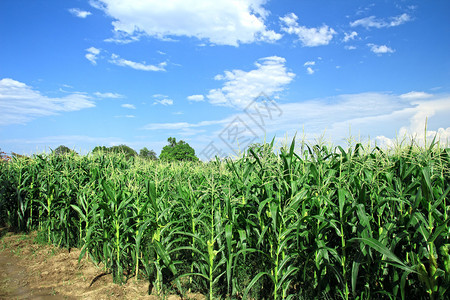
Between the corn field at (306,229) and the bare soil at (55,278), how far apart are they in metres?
0.20

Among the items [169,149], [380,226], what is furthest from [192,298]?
[169,149]

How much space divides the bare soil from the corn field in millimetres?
200

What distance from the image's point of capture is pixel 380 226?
3354 millimetres

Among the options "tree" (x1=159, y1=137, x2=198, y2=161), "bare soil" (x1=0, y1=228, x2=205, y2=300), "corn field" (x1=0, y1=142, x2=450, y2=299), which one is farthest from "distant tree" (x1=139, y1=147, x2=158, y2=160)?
"corn field" (x1=0, y1=142, x2=450, y2=299)

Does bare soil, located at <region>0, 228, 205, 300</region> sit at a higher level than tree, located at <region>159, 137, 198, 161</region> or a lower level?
lower

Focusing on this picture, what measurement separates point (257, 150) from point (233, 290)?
1.84m

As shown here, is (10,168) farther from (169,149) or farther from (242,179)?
(169,149)

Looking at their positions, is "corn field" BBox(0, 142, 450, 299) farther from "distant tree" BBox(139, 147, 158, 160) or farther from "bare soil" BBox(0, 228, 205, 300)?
"distant tree" BBox(139, 147, 158, 160)

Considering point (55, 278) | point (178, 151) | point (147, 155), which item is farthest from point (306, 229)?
point (178, 151)

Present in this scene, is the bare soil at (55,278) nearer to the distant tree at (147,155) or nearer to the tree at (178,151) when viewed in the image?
the distant tree at (147,155)

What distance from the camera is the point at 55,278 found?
15.9 feet

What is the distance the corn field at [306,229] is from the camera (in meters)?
3.00

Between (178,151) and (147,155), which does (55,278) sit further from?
(178,151)

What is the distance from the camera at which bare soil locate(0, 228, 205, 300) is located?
166 inches
